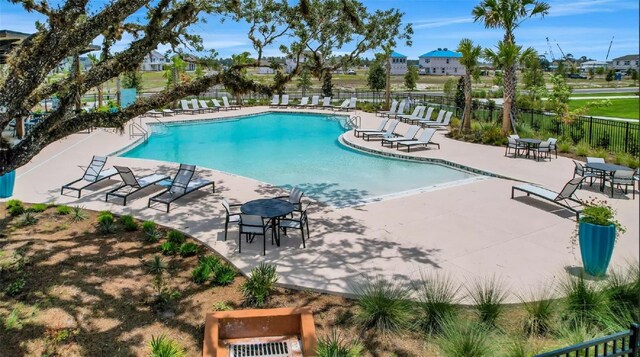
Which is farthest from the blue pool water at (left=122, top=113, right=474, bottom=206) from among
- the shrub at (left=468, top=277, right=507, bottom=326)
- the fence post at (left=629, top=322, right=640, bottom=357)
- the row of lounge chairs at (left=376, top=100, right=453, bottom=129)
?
the fence post at (left=629, top=322, right=640, bottom=357)

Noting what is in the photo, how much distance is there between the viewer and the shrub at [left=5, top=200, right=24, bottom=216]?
8.93m

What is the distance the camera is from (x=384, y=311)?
5.18 meters

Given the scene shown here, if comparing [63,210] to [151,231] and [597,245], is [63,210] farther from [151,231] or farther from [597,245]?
[597,245]

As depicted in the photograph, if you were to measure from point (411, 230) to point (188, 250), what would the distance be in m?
3.69

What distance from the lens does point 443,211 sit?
30.7ft

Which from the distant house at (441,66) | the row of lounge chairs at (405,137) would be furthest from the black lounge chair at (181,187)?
the distant house at (441,66)

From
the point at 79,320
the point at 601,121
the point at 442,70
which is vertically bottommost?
the point at 79,320

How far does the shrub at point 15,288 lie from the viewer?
19.2ft

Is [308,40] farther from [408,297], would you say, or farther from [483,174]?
[408,297]

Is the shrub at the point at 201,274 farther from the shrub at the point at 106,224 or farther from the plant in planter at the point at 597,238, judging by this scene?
the plant in planter at the point at 597,238

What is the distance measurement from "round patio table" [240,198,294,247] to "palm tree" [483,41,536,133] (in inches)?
451

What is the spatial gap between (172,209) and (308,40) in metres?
5.09

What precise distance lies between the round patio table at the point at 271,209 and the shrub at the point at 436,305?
2664mm

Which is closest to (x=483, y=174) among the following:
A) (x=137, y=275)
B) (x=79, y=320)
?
(x=137, y=275)
